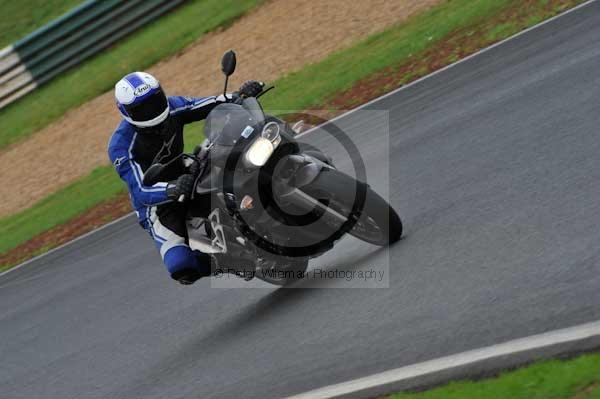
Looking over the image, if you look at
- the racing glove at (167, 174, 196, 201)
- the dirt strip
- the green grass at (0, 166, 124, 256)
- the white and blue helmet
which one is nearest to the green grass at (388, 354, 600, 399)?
the racing glove at (167, 174, 196, 201)

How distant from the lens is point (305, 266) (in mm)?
7656

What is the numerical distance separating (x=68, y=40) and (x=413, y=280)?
54.8 ft

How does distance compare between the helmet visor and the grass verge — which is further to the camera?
the grass verge

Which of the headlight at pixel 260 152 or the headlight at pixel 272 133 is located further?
the headlight at pixel 272 133

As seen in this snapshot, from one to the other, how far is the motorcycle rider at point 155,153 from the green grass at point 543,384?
3035mm

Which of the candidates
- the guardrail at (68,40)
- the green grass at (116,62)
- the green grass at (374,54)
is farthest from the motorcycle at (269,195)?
the guardrail at (68,40)

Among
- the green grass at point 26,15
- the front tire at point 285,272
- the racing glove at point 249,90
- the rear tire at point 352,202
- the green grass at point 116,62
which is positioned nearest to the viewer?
the rear tire at point 352,202

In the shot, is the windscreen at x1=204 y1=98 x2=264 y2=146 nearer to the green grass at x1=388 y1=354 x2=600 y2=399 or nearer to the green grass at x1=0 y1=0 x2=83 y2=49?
the green grass at x1=388 y1=354 x2=600 y2=399

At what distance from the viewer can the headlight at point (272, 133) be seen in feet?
21.1

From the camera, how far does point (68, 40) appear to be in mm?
21469

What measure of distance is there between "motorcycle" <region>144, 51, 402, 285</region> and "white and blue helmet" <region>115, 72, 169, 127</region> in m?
0.49

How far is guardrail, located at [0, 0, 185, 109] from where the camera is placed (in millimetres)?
21094

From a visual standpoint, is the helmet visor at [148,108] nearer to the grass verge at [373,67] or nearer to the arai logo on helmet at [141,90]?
the arai logo on helmet at [141,90]

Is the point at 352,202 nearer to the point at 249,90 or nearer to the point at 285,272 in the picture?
the point at 285,272
